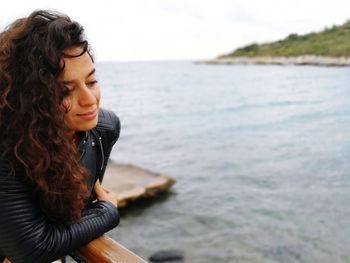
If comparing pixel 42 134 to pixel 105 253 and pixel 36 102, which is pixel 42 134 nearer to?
pixel 36 102

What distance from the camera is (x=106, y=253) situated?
59.6 inches

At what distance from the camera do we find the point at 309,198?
38.2ft

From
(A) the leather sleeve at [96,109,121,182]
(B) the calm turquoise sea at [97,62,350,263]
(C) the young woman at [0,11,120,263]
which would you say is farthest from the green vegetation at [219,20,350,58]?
(C) the young woman at [0,11,120,263]

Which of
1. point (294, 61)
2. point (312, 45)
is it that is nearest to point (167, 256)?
point (294, 61)

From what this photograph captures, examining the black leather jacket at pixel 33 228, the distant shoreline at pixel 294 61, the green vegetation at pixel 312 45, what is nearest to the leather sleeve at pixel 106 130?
the black leather jacket at pixel 33 228

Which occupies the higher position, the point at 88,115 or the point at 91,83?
the point at 91,83

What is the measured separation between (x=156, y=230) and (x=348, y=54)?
76861 mm

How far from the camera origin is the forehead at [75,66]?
1605 mm

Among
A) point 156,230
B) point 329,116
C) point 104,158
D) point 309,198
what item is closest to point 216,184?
point 309,198

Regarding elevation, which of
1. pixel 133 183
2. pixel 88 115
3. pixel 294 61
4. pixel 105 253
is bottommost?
pixel 133 183

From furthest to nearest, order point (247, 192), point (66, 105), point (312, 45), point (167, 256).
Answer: point (312, 45), point (247, 192), point (167, 256), point (66, 105)

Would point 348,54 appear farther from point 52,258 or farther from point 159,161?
point 52,258

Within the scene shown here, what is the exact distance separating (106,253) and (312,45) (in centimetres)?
9901

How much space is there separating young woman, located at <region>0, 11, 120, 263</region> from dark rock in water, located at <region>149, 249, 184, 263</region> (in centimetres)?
697
